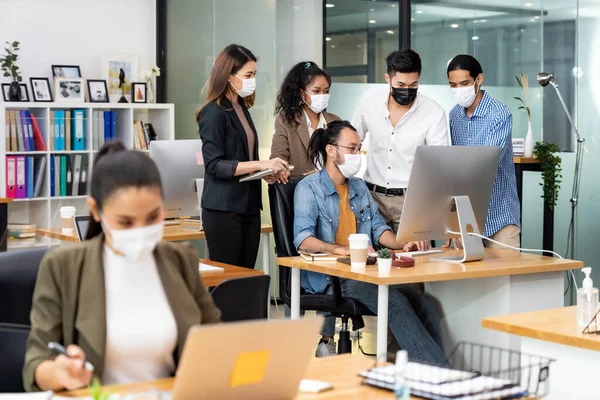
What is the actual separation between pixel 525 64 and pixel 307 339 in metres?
4.15

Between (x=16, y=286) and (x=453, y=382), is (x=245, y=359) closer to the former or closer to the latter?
(x=453, y=382)

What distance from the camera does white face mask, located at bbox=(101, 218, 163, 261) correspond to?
6.16ft

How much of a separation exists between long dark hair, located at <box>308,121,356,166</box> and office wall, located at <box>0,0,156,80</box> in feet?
12.1

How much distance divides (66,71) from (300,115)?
3.26 m

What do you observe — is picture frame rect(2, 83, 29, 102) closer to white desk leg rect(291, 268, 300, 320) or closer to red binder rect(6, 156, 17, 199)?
red binder rect(6, 156, 17, 199)

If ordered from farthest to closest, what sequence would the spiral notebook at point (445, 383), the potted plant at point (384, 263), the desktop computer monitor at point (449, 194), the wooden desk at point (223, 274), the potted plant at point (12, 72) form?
the potted plant at point (12, 72) < the desktop computer monitor at point (449, 194) < the potted plant at point (384, 263) < the wooden desk at point (223, 274) < the spiral notebook at point (445, 383)

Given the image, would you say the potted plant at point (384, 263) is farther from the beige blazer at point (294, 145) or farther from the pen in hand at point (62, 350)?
the pen in hand at point (62, 350)

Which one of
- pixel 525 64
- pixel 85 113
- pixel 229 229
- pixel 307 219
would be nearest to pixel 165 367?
pixel 307 219

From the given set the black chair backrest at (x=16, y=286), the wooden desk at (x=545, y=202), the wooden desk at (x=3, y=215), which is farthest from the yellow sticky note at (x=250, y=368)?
the wooden desk at (x=3, y=215)

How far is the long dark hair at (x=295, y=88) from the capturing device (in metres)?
4.54

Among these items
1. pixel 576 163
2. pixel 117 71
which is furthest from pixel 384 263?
pixel 117 71

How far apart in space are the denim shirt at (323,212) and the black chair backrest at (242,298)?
1.15 m

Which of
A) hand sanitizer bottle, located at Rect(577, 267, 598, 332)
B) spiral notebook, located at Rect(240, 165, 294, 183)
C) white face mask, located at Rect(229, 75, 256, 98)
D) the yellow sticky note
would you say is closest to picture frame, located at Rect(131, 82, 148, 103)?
white face mask, located at Rect(229, 75, 256, 98)

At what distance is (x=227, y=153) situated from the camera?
4320 millimetres
